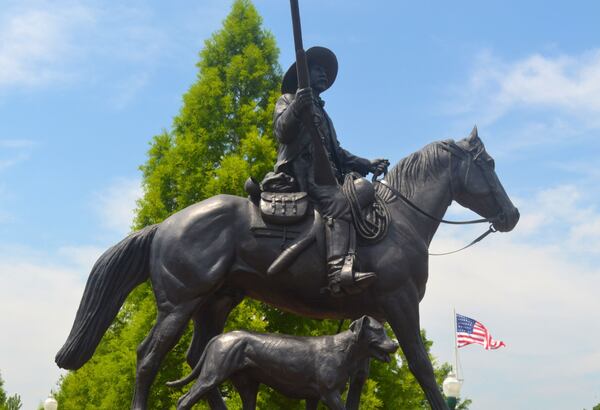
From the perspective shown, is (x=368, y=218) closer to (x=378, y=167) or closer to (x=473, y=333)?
(x=378, y=167)

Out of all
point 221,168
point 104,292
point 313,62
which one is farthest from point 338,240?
point 221,168

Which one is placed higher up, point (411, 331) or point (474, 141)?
point (474, 141)

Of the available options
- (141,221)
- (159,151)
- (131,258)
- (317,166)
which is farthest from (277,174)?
(159,151)

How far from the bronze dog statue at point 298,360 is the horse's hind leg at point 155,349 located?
521 millimetres

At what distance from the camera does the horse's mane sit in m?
7.84

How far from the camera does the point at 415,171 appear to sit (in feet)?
26.0

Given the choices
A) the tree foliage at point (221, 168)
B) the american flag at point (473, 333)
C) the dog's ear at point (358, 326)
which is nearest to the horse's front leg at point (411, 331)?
the dog's ear at point (358, 326)

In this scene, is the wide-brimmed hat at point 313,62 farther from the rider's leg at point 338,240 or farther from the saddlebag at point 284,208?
the saddlebag at point 284,208

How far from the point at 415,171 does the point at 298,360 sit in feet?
8.21

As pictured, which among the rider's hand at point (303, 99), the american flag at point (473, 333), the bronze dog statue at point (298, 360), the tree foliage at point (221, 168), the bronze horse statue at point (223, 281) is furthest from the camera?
the american flag at point (473, 333)

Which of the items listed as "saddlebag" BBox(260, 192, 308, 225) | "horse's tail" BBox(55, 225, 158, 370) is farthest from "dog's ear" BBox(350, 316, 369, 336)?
"horse's tail" BBox(55, 225, 158, 370)

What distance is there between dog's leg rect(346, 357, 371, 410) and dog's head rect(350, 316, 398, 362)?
229mm

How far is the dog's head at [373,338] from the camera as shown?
6.36 meters

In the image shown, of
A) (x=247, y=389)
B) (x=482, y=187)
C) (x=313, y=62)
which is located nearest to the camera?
(x=247, y=389)
